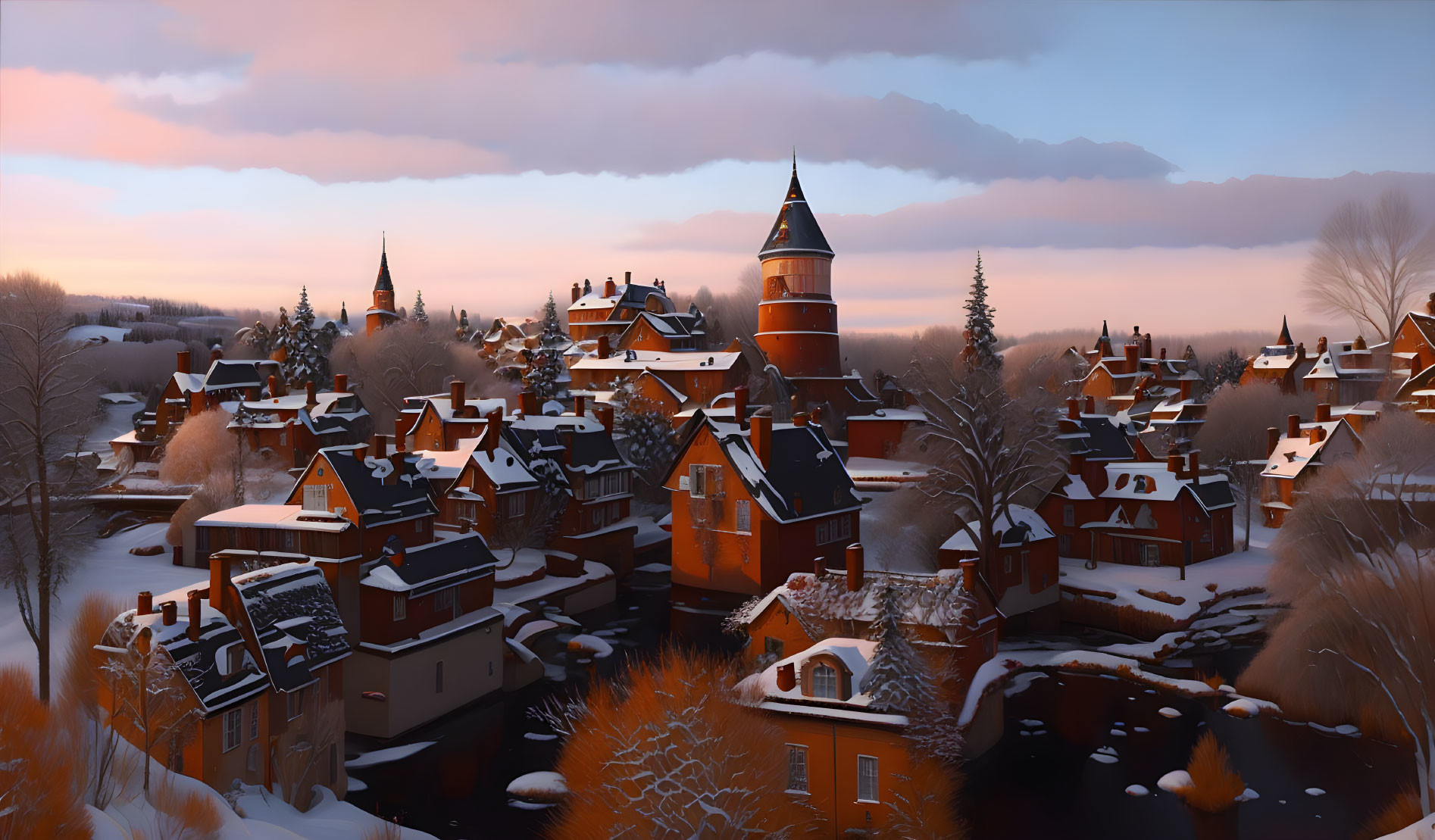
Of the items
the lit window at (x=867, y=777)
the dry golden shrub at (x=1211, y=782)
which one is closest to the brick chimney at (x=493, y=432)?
the lit window at (x=867, y=777)

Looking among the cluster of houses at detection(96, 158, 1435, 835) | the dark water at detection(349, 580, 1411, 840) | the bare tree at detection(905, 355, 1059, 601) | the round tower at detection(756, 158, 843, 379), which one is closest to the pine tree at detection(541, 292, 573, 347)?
the cluster of houses at detection(96, 158, 1435, 835)

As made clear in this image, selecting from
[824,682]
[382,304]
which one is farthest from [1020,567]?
[382,304]

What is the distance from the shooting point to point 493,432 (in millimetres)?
47875

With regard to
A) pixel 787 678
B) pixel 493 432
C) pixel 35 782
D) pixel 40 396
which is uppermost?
pixel 40 396

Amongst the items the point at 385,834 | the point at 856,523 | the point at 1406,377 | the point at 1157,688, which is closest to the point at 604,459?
the point at 856,523

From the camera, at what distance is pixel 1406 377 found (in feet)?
213

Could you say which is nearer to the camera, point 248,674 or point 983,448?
point 248,674

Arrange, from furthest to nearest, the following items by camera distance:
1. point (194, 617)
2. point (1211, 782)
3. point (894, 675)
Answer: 1. point (1211, 782)
2. point (194, 617)
3. point (894, 675)

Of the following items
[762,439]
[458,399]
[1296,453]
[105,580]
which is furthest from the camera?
[458,399]

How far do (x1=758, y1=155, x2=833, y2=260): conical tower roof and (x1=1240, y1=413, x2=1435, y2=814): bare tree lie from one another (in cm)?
3667

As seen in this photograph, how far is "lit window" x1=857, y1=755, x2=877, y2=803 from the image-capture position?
22.5m

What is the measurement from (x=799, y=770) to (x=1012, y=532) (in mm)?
23738

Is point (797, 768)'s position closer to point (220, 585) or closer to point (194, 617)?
point (194, 617)

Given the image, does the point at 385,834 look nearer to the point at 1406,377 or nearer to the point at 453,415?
the point at 453,415
